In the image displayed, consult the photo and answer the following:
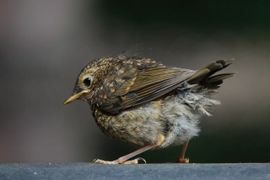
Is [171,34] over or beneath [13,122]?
over

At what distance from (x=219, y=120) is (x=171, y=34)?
3.65ft

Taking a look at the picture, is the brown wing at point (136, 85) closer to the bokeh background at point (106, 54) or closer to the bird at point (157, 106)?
the bird at point (157, 106)

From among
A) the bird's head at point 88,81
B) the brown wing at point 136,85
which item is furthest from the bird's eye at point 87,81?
the brown wing at point 136,85

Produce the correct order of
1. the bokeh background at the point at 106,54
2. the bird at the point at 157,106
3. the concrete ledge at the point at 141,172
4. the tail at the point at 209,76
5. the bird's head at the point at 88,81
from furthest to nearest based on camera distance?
the bokeh background at the point at 106,54, the bird's head at the point at 88,81, the bird at the point at 157,106, the tail at the point at 209,76, the concrete ledge at the point at 141,172

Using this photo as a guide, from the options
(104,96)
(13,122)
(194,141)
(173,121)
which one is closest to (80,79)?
(104,96)

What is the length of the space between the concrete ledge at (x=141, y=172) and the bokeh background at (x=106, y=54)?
5.81 metres

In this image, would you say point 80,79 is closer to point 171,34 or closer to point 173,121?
point 173,121

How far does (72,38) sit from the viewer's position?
39.4ft

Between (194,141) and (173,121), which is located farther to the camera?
→ (194,141)

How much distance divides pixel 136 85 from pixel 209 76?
624mm

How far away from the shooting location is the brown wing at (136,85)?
6922 mm

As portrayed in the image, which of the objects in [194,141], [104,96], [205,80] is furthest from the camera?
[194,141]

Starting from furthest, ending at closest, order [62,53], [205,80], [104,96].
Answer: [62,53] < [104,96] < [205,80]

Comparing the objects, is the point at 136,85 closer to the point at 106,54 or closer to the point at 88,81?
the point at 88,81
